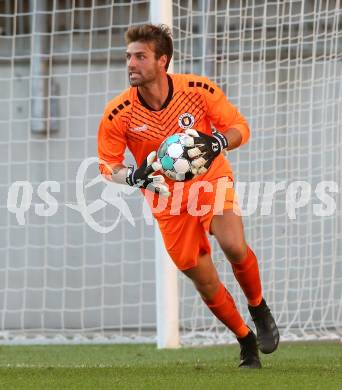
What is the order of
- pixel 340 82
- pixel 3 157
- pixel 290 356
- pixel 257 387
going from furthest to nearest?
pixel 3 157, pixel 340 82, pixel 290 356, pixel 257 387

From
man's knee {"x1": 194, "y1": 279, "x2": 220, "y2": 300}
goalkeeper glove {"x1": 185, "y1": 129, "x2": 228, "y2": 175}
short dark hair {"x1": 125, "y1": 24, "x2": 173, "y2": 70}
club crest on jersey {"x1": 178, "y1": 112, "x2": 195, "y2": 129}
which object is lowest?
man's knee {"x1": 194, "y1": 279, "x2": 220, "y2": 300}

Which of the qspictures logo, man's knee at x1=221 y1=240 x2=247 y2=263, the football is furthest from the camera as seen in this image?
the qspictures logo

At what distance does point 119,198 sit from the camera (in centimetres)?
1019

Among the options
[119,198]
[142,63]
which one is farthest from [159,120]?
[119,198]

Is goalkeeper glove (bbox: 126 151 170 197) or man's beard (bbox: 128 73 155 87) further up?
man's beard (bbox: 128 73 155 87)

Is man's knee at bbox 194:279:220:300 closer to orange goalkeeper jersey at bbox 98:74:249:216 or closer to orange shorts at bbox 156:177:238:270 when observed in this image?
orange shorts at bbox 156:177:238:270

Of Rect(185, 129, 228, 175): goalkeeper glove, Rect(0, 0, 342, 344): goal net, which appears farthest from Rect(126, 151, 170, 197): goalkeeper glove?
Rect(0, 0, 342, 344): goal net

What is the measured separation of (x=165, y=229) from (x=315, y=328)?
12.1 feet

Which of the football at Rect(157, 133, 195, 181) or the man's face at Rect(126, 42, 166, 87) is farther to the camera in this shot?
the man's face at Rect(126, 42, 166, 87)

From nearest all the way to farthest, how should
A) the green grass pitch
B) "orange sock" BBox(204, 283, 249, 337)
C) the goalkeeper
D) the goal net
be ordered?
the green grass pitch, the goalkeeper, "orange sock" BBox(204, 283, 249, 337), the goal net

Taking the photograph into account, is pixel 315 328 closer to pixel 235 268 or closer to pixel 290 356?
pixel 290 356

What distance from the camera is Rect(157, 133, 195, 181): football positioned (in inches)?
220

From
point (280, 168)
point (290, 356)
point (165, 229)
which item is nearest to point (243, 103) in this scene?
point (280, 168)

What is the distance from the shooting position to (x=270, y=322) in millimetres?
6113
